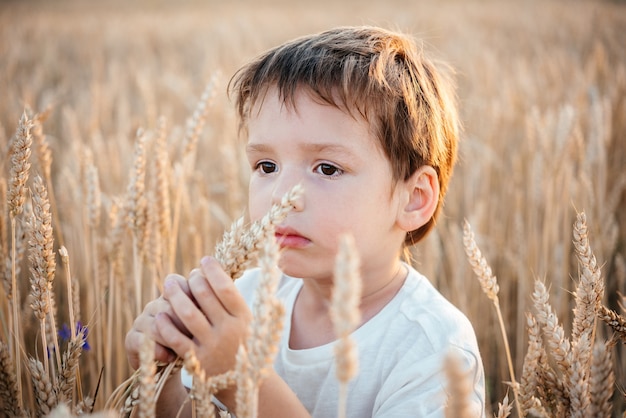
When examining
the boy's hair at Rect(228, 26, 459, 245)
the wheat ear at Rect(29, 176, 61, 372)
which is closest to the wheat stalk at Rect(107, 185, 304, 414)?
the wheat ear at Rect(29, 176, 61, 372)

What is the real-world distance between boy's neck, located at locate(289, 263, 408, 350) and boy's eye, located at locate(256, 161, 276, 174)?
0.32 meters

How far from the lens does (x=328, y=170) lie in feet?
4.06

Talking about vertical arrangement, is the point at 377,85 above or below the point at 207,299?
above

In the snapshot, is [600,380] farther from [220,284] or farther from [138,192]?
[138,192]

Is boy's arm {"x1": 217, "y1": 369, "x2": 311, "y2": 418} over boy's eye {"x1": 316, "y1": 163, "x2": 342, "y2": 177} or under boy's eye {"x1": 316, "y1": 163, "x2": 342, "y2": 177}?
under

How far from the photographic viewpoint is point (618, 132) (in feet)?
10.00

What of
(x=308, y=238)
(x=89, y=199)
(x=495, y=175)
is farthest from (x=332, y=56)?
(x=495, y=175)

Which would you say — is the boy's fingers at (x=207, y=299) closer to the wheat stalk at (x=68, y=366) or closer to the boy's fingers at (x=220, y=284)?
the boy's fingers at (x=220, y=284)

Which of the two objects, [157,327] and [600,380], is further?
[157,327]

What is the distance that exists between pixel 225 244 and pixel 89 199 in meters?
0.70

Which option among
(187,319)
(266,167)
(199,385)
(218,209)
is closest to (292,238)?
(266,167)

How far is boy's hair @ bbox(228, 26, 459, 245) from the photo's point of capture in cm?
127

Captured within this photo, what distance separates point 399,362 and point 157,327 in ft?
1.74

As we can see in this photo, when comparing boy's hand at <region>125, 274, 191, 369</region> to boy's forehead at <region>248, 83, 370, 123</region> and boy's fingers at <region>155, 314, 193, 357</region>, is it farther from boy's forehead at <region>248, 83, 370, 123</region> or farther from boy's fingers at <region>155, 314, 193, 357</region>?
boy's forehead at <region>248, 83, 370, 123</region>
